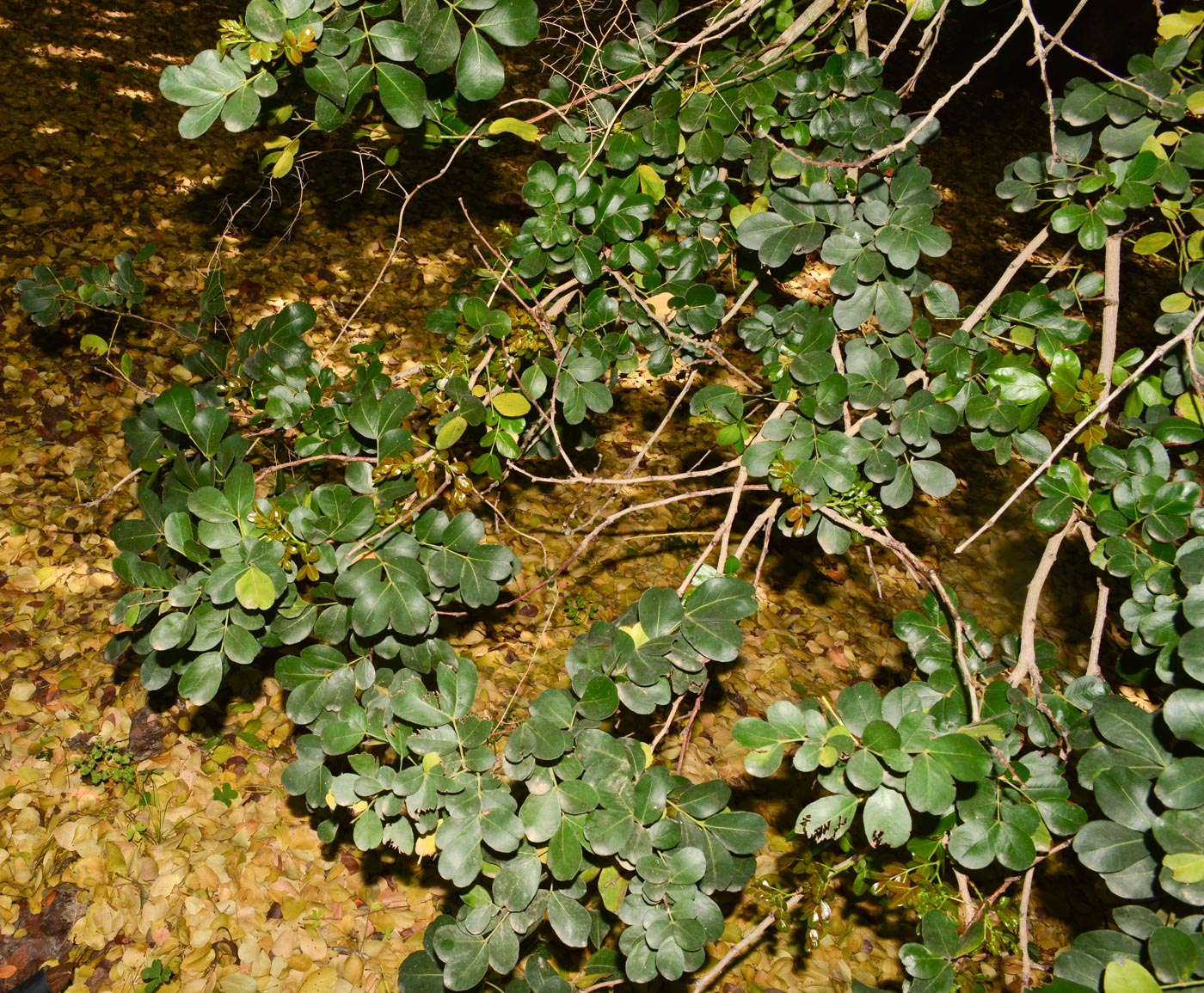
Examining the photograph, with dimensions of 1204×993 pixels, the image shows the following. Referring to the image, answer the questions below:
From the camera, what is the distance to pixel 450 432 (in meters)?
1.38

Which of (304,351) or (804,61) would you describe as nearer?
(304,351)

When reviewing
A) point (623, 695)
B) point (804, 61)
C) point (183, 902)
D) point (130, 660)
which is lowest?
point (183, 902)

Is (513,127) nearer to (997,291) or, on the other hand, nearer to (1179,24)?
(997,291)

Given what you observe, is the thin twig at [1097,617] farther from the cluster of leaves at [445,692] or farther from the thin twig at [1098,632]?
the cluster of leaves at [445,692]

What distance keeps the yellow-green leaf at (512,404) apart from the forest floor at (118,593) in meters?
0.25

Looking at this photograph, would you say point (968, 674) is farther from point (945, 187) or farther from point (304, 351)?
point (945, 187)

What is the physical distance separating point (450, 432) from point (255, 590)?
15.5 inches

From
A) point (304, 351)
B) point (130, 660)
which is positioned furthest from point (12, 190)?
point (304, 351)

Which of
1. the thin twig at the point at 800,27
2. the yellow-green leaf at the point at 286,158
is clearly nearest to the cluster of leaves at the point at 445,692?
the yellow-green leaf at the point at 286,158

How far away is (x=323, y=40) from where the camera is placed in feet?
3.71

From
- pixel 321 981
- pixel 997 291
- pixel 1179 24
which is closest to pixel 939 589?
pixel 997 291

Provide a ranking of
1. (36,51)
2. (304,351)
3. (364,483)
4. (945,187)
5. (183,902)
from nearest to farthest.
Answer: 1. (364,483)
2. (304,351)
3. (183,902)
4. (36,51)
5. (945,187)

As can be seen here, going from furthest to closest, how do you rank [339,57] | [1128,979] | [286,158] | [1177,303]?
[1177,303], [286,158], [339,57], [1128,979]

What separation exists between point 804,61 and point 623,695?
4.92ft
